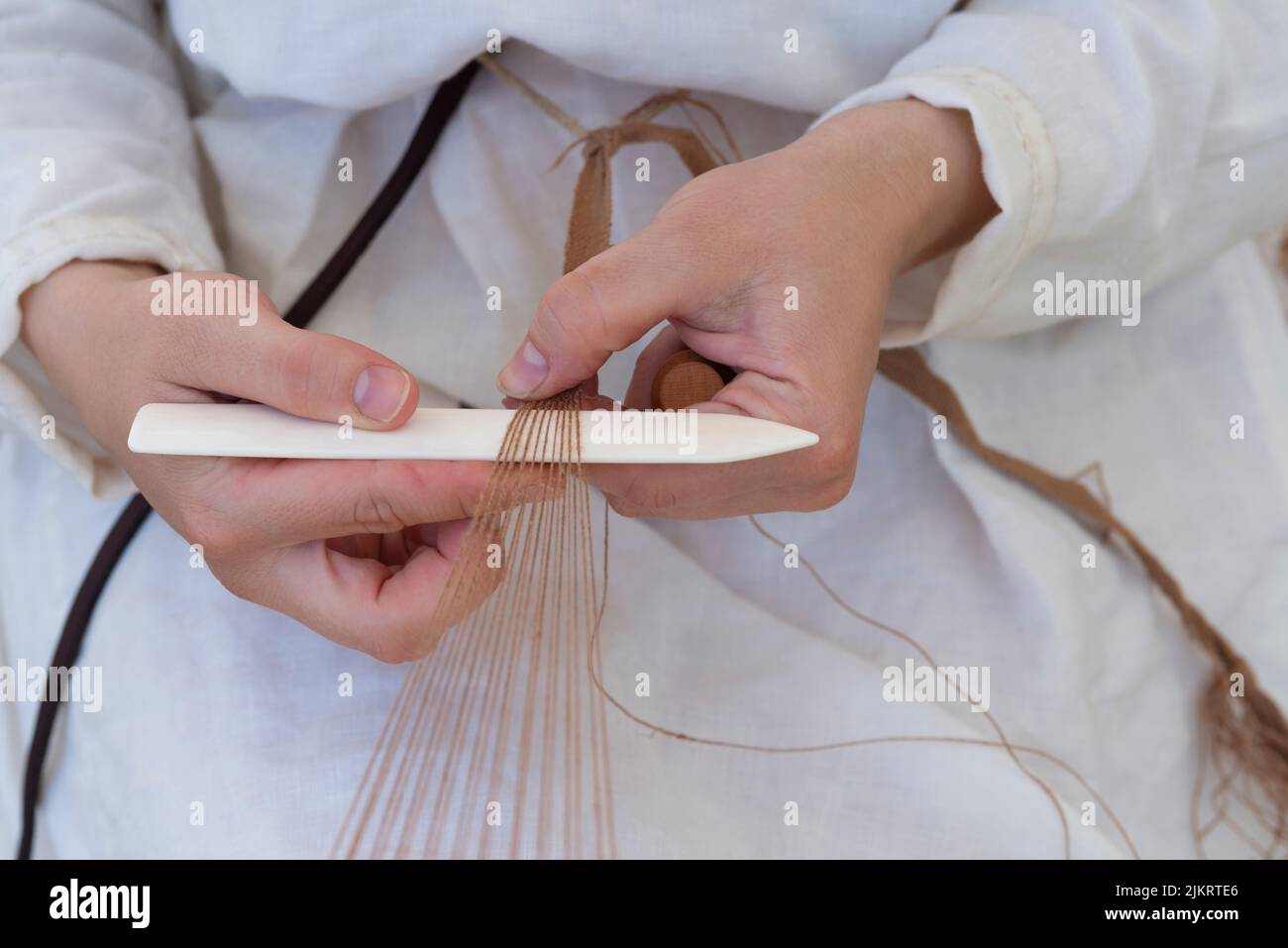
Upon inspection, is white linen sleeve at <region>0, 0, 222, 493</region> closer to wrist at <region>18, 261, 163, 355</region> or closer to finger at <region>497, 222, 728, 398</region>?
wrist at <region>18, 261, 163, 355</region>

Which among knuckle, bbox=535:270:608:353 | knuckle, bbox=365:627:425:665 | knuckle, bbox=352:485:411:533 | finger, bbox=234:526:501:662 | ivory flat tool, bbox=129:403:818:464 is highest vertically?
knuckle, bbox=535:270:608:353

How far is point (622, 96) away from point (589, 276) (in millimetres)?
244

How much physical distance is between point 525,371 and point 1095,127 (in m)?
0.35

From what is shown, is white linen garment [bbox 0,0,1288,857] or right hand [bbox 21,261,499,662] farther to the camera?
white linen garment [bbox 0,0,1288,857]

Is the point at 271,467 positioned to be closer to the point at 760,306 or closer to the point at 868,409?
the point at 760,306

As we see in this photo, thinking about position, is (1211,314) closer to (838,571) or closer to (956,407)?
(956,407)

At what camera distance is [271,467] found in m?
0.51

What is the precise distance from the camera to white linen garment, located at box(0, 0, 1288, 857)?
23.0 inches

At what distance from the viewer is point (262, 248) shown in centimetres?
68

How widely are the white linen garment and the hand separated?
76 millimetres

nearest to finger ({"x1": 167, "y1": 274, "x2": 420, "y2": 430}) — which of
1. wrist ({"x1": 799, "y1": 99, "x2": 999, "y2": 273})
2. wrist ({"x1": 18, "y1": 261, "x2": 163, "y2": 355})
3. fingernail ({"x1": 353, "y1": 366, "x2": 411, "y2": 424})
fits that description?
fingernail ({"x1": 353, "y1": 366, "x2": 411, "y2": 424})

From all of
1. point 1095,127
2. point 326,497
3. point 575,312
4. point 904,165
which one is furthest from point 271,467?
point 1095,127

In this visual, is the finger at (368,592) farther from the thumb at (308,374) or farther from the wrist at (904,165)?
the wrist at (904,165)

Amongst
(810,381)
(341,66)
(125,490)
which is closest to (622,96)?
(341,66)
